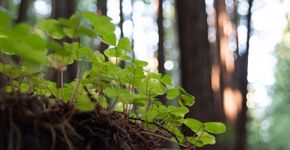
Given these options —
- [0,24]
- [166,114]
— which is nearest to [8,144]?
[0,24]

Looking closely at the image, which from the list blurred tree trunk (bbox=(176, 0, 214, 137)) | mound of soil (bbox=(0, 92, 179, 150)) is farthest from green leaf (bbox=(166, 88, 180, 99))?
blurred tree trunk (bbox=(176, 0, 214, 137))

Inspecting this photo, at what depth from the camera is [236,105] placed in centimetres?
796

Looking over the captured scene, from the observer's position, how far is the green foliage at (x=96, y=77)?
896 mm

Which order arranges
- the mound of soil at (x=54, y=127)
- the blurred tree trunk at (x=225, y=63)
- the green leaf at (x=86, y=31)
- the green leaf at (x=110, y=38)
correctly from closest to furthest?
the mound of soil at (x=54, y=127)
the green leaf at (x=86, y=31)
the green leaf at (x=110, y=38)
the blurred tree trunk at (x=225, y=63)

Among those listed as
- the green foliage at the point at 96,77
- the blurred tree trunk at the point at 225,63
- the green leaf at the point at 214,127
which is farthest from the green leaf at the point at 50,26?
the blurred tree trunk at the point at 225,63

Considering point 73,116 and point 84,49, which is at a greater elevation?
point 84,49

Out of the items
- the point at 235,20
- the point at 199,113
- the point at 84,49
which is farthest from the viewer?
the point at 235,20

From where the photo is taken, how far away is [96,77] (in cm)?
110

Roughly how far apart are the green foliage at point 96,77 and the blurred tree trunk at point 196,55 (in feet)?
8.07

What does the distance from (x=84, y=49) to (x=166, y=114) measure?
286 millimetres

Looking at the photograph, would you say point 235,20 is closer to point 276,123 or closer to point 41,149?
point 41,149

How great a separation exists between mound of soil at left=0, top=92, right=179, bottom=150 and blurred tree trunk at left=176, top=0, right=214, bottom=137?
2.70m

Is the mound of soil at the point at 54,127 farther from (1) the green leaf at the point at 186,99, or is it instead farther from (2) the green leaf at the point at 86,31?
(1) the green leaf at the point at 186,99

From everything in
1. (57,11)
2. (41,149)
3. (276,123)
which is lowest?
(276,123)
